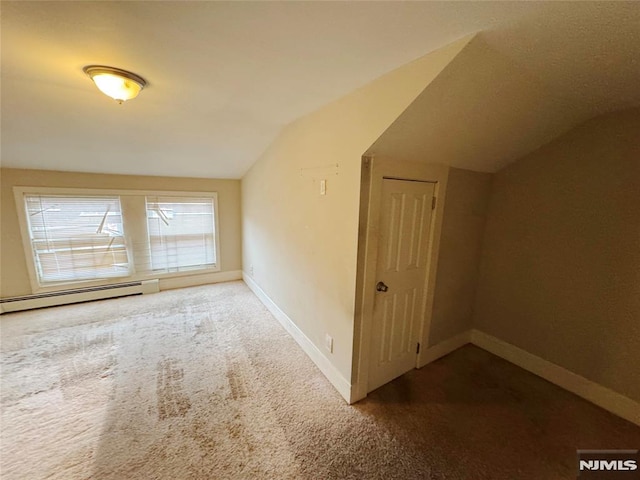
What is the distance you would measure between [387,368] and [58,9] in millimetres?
2914

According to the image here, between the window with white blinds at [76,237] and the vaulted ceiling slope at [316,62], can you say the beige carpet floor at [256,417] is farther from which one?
the vaulted ceiling slope at [316,62]

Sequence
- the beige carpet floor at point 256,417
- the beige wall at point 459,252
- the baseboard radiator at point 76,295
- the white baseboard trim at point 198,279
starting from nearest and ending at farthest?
the beige carpet floor at point 256,417, the beige wall at point 459,252, the baseboard radiator at point 76,295, the white baseboard trim at point 198,279

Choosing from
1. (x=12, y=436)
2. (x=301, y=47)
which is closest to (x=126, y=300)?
(x=12, y=436)


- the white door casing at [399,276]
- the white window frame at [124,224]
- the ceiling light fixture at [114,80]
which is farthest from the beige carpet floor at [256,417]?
the ceiling light fixture at [114,80]

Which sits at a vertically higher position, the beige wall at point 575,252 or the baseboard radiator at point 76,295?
the beige wall at point 575,252

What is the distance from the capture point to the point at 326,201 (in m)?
2.07

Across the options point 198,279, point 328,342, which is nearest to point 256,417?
point 328,342

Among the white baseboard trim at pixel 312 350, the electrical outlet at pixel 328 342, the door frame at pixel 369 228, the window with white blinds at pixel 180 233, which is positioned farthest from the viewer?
the window with white blinds at pixel 180 233

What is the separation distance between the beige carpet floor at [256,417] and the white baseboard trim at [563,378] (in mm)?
75

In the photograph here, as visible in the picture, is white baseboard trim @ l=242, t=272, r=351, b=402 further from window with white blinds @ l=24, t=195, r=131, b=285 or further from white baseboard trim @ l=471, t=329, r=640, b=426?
window with white blinds @ l=24, t=195, r=131, b=285

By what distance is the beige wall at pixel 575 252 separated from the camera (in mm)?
1834

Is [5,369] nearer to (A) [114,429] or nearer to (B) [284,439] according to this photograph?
(A) [114,429]

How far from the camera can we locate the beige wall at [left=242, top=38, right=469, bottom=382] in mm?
1492
